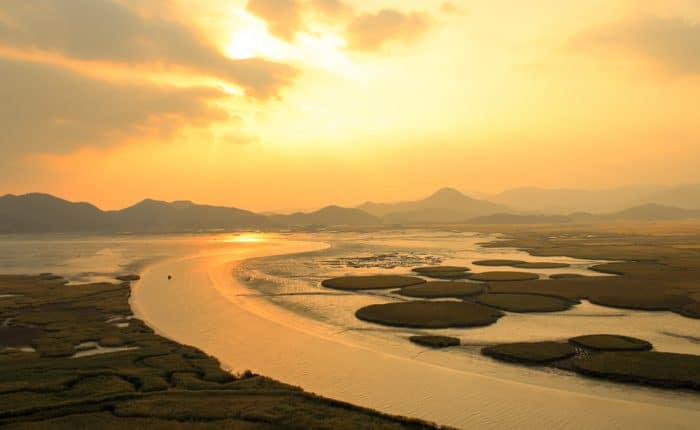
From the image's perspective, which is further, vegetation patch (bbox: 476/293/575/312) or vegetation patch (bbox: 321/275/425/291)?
vegetation patch (bbox: 321/275/425/291)

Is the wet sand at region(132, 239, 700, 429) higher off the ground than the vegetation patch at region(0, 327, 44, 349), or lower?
lower

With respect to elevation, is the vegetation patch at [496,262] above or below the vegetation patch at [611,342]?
above

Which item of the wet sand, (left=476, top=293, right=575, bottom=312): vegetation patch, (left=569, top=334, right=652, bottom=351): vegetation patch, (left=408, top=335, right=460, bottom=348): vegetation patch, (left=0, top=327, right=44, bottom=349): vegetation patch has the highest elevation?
(left=476, top=293, right=575, bottom=312): vegetation patch

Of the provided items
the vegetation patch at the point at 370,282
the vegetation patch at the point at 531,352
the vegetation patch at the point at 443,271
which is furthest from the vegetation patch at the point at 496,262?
the vegetation patch at the point at 531,352

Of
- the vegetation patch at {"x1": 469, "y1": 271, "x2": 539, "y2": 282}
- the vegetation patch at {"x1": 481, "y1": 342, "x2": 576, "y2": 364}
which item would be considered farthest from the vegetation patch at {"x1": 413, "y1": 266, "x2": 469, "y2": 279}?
the vegetation patch at {"x1": 481, "y1": 342, "x2": 576, "y2": 364}

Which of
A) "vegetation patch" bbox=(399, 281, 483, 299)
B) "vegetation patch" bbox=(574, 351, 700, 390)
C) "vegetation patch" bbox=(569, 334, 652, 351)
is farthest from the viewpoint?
"vegetation patch" bbox=(399, 281, 483, 299)

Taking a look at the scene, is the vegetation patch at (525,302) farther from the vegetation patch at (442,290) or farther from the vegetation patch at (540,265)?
the vegetation patch at (540,265)

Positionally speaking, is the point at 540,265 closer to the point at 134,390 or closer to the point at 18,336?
the point at 134,390

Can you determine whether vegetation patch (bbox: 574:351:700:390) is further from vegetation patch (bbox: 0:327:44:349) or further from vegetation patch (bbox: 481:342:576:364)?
vegetation patch (bbox: 0:327:44:349)
